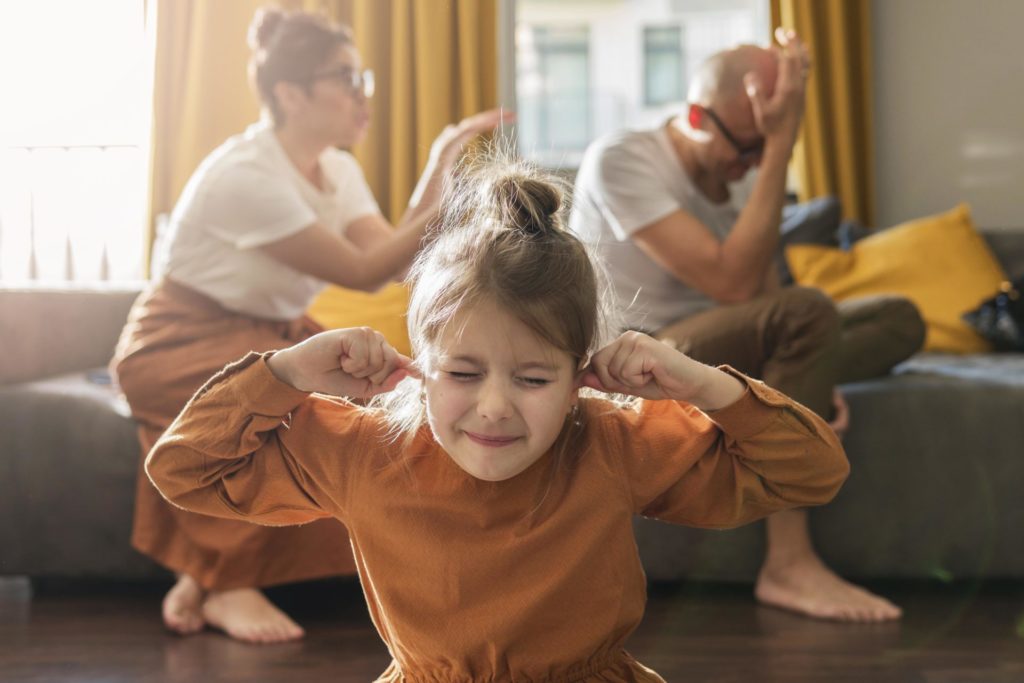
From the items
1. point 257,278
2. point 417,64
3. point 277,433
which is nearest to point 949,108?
point 417,64

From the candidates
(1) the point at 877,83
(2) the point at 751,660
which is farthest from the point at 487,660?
(1) the point at 877,83

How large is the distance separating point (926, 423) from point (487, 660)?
111 cm

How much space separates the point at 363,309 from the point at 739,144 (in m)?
0.95

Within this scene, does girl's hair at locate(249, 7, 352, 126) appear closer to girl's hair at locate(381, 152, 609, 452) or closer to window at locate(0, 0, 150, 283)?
girl's hair at locate(381, 152, 609, 452)

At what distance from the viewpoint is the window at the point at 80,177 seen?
9.45 feet

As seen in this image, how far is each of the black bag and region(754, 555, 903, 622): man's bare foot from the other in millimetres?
855

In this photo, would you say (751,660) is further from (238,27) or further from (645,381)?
(238,27)

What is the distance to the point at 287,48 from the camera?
182cm

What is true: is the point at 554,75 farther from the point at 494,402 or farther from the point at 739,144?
the point at 494,402

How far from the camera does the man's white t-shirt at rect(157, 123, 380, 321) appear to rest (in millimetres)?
1721

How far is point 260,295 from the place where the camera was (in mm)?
1766

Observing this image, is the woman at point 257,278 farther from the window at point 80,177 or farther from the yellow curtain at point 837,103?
the yellow curtain at point 837,103

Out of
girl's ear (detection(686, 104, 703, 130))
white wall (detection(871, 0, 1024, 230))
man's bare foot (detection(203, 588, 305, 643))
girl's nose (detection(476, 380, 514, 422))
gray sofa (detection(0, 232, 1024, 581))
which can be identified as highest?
white wall (detection(871, 0, 1024, 230))

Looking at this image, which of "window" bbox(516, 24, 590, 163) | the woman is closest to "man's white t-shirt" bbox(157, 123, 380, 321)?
the woman
